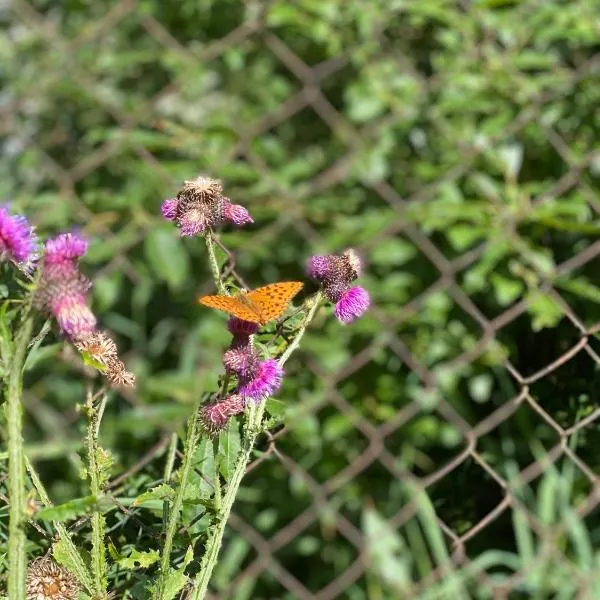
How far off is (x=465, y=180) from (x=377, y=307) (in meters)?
0.29

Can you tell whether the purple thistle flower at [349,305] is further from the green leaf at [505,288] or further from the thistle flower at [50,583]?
the green leaf at [505,288]

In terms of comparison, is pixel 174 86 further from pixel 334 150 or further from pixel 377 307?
pixel 377 307

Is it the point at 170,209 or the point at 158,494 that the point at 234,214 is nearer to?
the point at 170,209

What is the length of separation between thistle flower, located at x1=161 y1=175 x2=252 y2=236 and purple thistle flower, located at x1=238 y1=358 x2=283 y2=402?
0.40ft

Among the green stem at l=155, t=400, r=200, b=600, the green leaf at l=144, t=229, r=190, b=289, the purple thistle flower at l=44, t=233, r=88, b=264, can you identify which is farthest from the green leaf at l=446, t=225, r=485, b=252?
the purple thistle flower at l=44, t=233, r=88, b=264

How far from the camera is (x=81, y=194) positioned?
7.13 feet

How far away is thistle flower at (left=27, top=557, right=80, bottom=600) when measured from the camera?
2.96 ft

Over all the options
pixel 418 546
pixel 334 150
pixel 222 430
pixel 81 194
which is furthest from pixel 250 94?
pixel 222 430

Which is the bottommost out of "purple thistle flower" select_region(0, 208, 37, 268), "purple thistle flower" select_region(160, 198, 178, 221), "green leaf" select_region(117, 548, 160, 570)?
"green leaf" select_region(117, 548, 160, 570)

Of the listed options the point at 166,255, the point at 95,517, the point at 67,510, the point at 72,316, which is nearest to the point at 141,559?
the point at 95,517

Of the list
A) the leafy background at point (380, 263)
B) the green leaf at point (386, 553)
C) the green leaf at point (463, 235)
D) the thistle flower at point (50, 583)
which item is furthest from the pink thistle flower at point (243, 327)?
the green leaf at point (386, 553)

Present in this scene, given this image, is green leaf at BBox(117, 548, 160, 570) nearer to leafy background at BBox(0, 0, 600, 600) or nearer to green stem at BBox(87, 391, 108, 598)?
green stem at BBox(87, 391, 108, 598)

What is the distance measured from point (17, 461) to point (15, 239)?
16 cm

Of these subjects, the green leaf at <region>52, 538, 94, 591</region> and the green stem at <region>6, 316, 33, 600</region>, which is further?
the green leaf at <region>52, 538, 94, 591</region>
